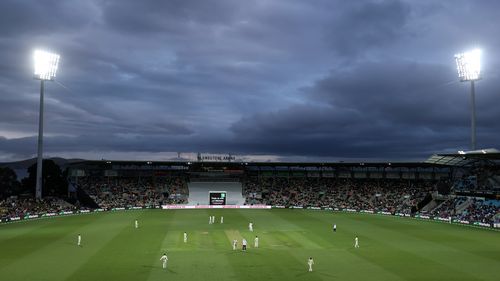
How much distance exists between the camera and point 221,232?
5072cm

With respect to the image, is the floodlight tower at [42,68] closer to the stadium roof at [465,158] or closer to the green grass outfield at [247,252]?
the green grass outfield at [247,252]

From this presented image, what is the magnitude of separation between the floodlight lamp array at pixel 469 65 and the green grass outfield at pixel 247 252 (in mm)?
24876

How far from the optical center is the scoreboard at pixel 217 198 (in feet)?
311

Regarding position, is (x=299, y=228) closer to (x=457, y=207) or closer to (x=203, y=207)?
(x=457, y=207)

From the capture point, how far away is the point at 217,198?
312ft

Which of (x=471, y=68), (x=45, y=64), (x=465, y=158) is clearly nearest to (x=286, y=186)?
(x=465, y=158)

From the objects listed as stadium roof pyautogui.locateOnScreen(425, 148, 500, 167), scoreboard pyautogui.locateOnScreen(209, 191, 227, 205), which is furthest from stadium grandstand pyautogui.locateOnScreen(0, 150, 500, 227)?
scoreboard pyautogui.locateOnScreen(209, 191, 227, 205)

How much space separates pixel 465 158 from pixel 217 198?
167ft

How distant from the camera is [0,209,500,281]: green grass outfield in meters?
29.5

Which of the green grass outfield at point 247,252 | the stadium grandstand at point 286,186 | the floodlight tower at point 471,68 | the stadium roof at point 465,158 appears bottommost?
the green grass outfield at point 247,252

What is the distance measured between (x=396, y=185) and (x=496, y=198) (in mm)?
31467

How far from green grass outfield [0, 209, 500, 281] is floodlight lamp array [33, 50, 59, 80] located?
26.5 metres

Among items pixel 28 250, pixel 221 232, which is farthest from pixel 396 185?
pixel 28 250

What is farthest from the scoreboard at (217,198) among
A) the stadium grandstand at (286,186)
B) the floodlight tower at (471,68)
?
the floodlight tower at (471,68)
